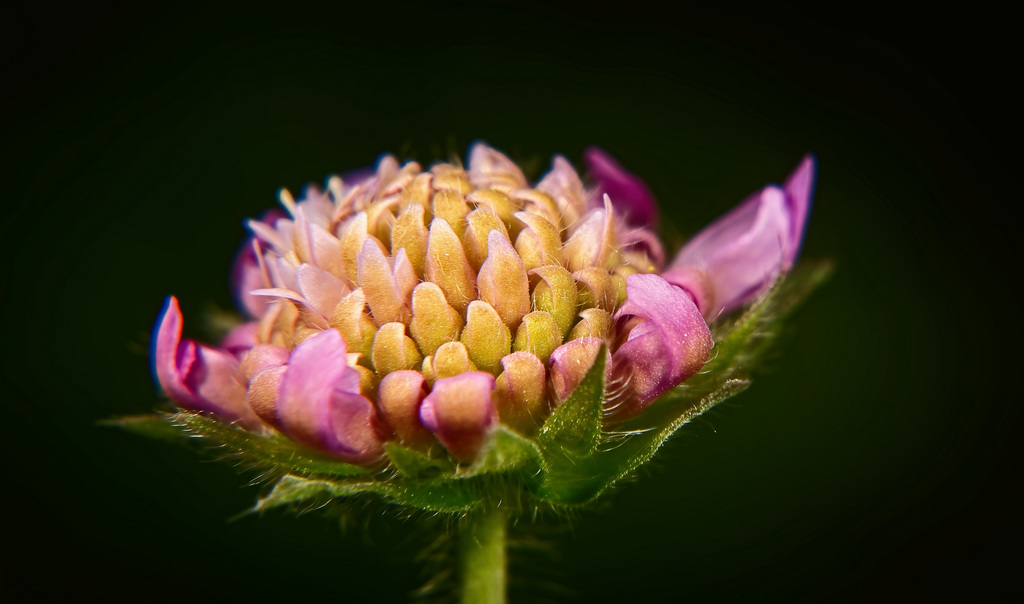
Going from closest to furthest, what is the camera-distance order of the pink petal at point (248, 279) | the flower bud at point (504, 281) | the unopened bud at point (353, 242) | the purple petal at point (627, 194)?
the flower bud at point (504, 281), the unopened bud at point (353, 242), the pink petal at point (248, 279), the purple petal at point (627, 194)

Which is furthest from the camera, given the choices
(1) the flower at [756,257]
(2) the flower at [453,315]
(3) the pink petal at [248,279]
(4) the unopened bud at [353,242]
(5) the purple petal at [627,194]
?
(5) the purple petal at [627,194]

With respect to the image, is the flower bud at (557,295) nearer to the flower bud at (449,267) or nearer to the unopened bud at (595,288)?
the unopened bud at (595,288)

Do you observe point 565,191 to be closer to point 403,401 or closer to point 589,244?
point 589,244

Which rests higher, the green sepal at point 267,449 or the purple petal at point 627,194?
the purple petal at point 627,194

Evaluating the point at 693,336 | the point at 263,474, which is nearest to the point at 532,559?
the point at 263,474

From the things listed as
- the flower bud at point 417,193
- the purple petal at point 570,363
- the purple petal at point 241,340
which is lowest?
the purple petal at point 570,363

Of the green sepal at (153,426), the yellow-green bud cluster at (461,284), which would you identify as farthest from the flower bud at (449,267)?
the green sepal at (153,426)

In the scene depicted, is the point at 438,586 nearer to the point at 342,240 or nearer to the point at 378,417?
the point at 378,417
